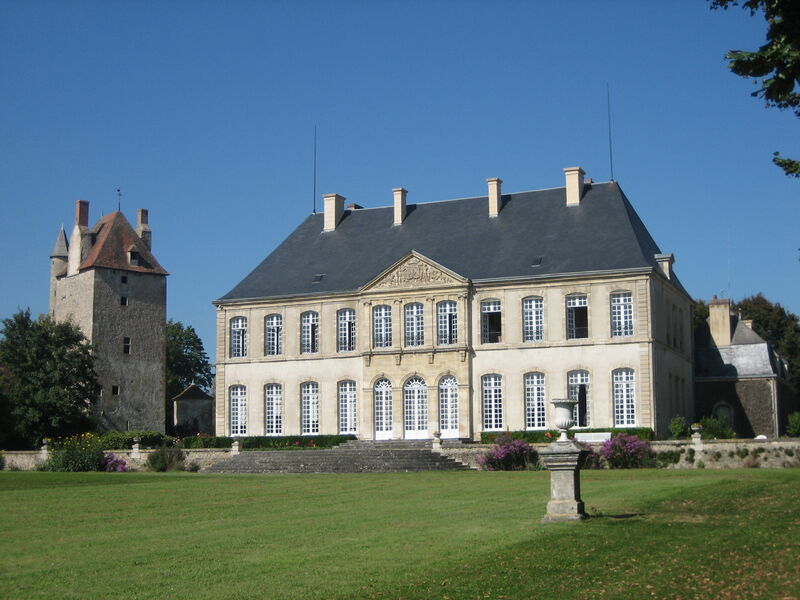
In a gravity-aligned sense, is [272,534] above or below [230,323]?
below

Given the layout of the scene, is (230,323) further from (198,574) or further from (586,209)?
(198,574)

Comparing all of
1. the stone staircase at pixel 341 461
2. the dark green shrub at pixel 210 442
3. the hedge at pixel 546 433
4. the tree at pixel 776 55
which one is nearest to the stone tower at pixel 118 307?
the dark green shrub at pixel 210 442

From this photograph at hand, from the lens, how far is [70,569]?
1200 cm

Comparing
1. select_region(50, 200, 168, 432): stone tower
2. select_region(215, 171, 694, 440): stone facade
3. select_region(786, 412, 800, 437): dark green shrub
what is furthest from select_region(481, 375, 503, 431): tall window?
select_region(50, 200, 168, 432): stone tower

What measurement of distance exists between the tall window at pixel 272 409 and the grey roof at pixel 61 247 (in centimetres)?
1860

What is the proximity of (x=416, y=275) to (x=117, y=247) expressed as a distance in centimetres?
2017

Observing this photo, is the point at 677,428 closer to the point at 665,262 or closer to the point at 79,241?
the point at 665,262

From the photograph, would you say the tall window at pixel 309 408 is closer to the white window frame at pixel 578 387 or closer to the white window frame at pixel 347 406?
the white window frame at pixel 347 406

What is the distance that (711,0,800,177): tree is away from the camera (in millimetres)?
10383

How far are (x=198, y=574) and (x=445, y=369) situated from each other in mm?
30547

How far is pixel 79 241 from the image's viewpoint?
55781mm

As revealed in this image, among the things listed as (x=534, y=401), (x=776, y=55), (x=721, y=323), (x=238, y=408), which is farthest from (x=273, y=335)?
(x=776, y=55)

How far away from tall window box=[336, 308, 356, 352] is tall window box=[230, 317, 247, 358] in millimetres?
4567

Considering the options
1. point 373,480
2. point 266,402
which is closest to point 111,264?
point 266,402
